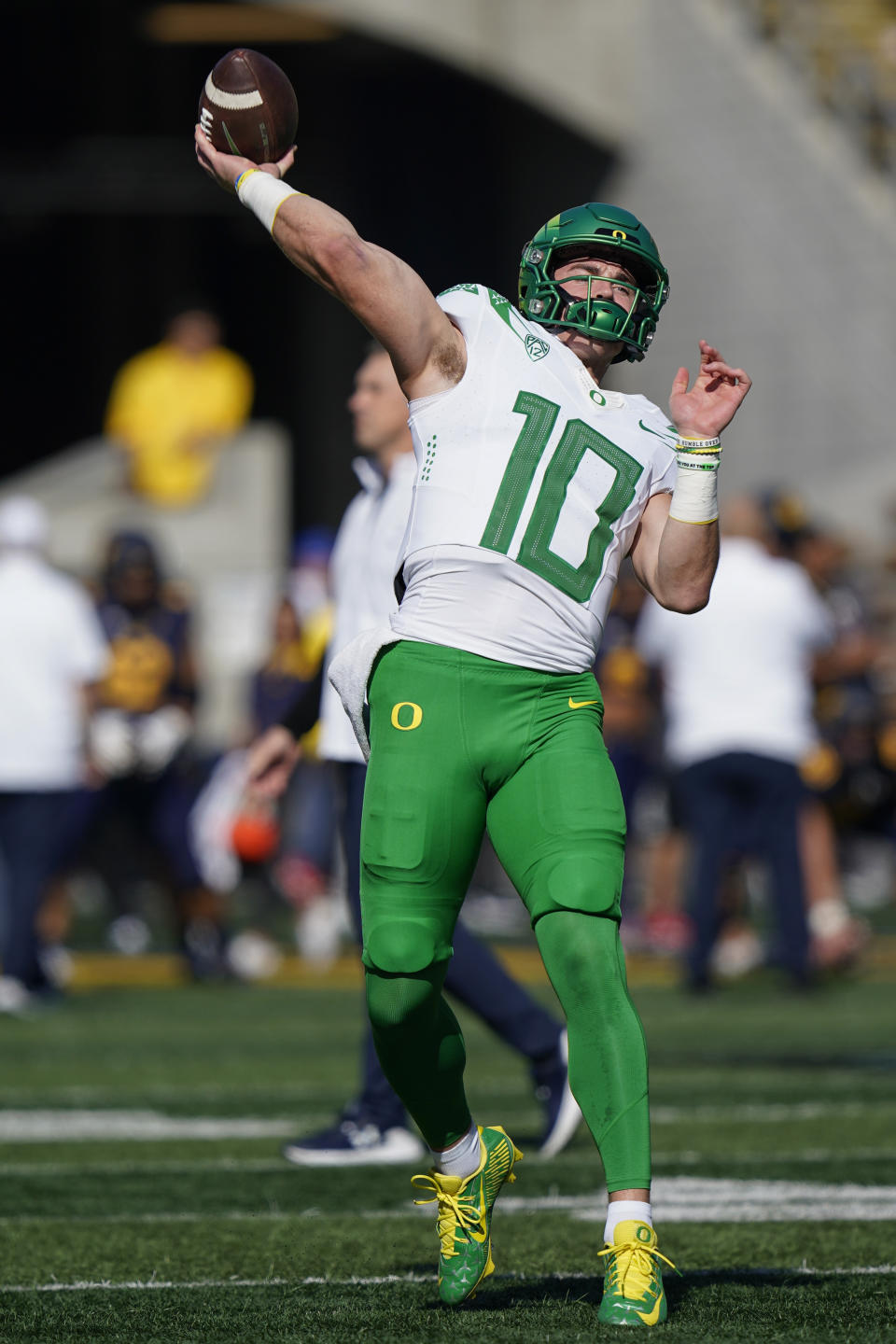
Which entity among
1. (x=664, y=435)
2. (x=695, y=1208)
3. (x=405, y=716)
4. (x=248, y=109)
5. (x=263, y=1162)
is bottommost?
(x=263, y=1162)

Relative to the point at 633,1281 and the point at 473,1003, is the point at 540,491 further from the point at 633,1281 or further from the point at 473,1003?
the point at 473,1003

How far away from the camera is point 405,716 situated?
434 cm

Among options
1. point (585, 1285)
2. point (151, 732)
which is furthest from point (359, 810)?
point (151, 732)

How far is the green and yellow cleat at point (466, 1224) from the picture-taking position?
434 cm

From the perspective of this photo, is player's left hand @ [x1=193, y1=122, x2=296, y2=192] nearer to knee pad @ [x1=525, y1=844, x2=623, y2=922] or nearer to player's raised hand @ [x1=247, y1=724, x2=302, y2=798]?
knee pad @ [x1=525, y1=844, x2=623, y2=922]

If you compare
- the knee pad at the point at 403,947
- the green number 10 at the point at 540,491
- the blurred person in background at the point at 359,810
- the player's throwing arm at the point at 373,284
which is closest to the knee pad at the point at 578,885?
the knee pad at the point at 403,947

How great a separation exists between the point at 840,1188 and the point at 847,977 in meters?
5.64

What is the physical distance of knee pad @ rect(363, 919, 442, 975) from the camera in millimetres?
4285

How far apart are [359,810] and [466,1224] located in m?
2.15

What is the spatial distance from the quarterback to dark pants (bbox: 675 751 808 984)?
598 centimetres

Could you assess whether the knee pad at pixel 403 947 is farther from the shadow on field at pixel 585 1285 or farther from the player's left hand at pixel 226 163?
the player's left hand at pixel 226 163

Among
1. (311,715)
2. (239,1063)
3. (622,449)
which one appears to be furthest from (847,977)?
(622,449)

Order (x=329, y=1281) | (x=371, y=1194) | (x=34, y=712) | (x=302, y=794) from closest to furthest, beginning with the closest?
(x=329, y=1281), (x=371, y=1194), (x=34, y=712), (x=302, y=794)

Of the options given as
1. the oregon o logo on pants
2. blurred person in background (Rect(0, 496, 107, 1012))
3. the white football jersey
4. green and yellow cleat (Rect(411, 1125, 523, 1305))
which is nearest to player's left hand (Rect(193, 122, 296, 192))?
the white football jersey
